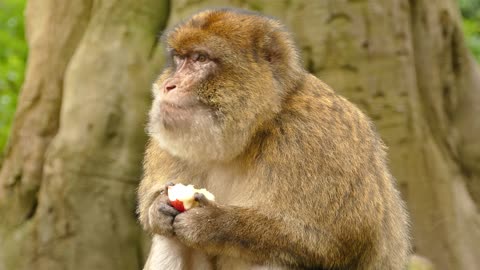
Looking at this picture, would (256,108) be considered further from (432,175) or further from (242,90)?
(432,175)

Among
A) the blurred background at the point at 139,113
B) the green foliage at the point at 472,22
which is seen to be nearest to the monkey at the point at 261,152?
the blurred background at the point at 139,113

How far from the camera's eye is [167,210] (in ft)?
14.5

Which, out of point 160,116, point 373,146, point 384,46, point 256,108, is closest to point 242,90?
point 256,108

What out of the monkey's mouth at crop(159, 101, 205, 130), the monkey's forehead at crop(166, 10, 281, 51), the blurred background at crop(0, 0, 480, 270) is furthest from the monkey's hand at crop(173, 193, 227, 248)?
the blurred background at crop(0, 0, 480, 270)

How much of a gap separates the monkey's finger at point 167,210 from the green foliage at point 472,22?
7.38 m

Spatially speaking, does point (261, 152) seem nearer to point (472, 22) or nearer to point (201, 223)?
point (201, 223)

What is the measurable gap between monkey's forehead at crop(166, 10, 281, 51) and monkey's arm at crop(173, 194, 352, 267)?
771mm

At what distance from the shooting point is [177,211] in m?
4.41

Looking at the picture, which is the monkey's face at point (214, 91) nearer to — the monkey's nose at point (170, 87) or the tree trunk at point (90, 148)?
the monkey's nose at point (170, 87)

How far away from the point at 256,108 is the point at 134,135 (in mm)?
3337

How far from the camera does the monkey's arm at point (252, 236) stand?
169 inches

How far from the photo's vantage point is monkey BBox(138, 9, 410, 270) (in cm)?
430

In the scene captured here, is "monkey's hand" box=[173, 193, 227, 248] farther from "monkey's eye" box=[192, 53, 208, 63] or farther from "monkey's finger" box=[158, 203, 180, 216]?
"monkey's eye" box=[192, 53, 208, 63]

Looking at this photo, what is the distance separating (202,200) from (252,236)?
284mm
